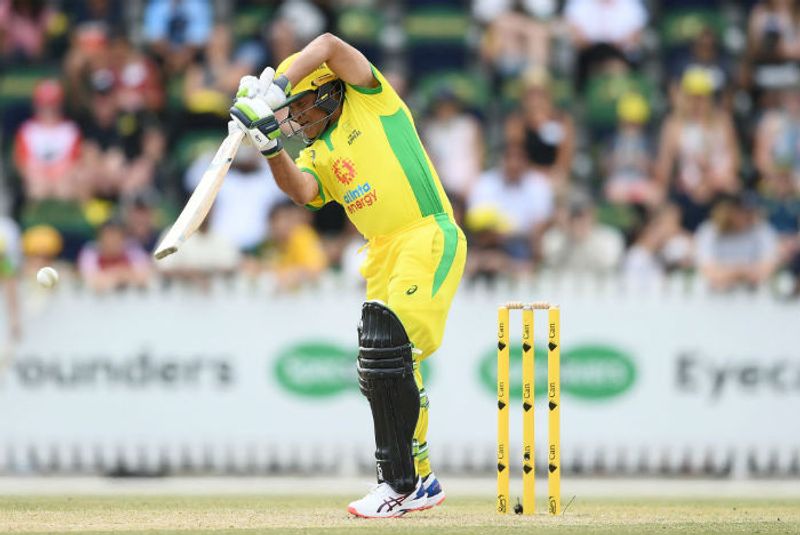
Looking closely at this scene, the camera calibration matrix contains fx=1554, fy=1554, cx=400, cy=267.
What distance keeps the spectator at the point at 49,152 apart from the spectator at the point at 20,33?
874 millimetres

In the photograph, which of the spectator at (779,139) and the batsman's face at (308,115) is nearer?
the batsman's face at (308,115)

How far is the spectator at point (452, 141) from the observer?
12.9m

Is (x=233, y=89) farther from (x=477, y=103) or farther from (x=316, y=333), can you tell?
(x=316, y=333)

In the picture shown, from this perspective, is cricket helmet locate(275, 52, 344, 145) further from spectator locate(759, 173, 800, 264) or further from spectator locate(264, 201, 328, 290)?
spectator locate(759, 173, 800, 264)

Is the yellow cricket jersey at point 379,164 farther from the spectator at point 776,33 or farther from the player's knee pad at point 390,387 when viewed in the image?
the spectator at point 776,33

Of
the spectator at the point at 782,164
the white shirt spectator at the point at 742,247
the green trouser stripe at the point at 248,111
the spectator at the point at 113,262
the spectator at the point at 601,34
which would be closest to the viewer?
the green trouser stripe at the point at 248,111

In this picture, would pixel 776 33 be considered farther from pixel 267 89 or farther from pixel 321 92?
pixel 267 89

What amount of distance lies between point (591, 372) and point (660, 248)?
5.06 feet

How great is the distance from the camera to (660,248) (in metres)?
11.9

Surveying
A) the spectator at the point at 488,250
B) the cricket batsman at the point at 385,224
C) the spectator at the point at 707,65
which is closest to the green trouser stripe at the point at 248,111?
the cricket batsman at the point at 385,224

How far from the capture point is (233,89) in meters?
13.2

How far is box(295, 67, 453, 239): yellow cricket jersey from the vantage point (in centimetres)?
679

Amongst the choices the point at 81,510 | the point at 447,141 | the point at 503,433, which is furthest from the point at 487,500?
the point at 447,141

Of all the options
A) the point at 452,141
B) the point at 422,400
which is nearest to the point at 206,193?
the point at 422,400
